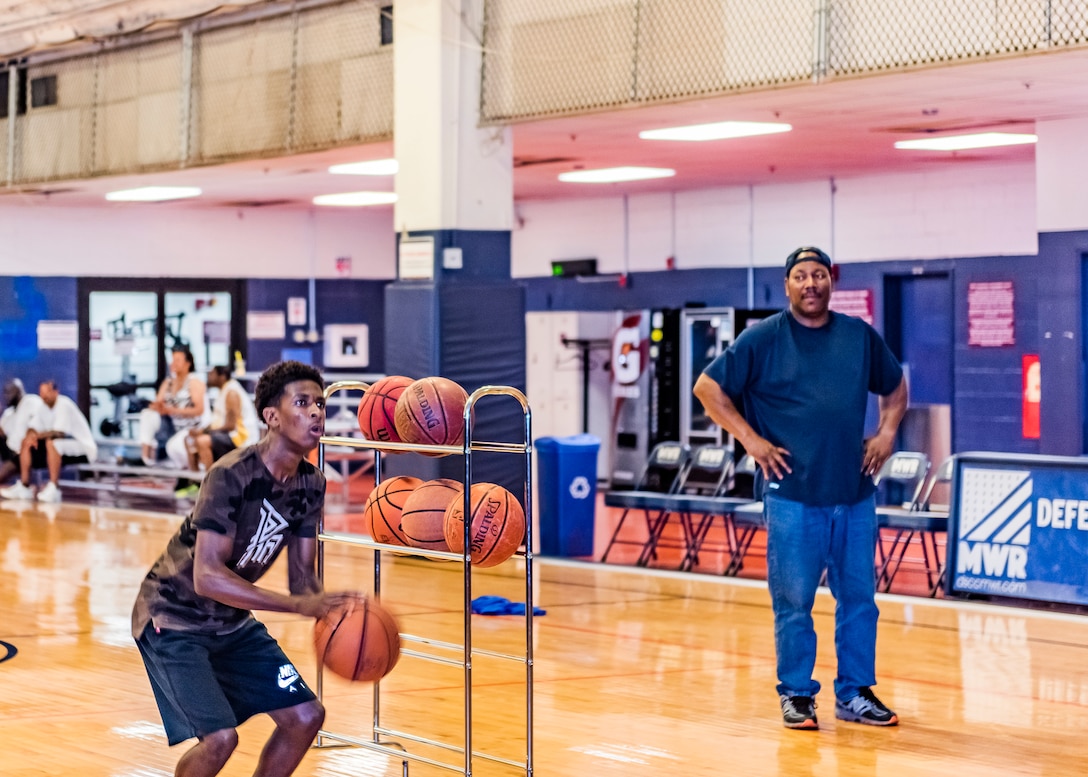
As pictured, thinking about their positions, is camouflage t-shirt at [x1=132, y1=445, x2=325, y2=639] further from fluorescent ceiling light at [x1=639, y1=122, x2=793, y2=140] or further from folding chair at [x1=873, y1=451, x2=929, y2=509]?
fluorescent ceiling light at [x1=639, y1=122, x2=793, y2=140]

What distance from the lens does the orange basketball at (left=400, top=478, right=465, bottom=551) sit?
5.41 m

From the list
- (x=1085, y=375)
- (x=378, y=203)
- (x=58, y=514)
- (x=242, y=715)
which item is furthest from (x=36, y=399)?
(x=242, y=715)

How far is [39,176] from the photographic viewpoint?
55.2 ft

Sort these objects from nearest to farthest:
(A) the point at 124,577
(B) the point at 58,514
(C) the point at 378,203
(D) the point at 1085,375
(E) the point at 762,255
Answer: (A) the point at 124,577
(D) the point at 1085,375
(B) the point at 58,514
(E) the point at 762,255
(C) the point at 378,203

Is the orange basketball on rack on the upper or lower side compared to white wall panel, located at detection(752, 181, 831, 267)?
lower

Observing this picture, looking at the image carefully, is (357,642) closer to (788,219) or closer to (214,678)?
(214,678)

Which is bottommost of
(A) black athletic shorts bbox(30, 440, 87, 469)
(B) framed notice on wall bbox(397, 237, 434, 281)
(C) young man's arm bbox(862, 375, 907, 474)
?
(A) black athletic shorts bbox(30, 440, 87, 469)

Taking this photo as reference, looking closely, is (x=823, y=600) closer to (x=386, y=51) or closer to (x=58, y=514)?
(x=386, y=51)

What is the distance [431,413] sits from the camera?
5527mm

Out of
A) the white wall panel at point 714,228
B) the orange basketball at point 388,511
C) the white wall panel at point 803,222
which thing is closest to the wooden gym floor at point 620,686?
the orange basketball at point 388,511

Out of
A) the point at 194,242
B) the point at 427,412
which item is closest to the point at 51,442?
the point at 194,242

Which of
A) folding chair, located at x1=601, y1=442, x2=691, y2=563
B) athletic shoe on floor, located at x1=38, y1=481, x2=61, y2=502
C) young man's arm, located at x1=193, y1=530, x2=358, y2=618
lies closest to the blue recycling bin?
folding chair, located at x1=601, y1=442, x2=691, y2=563

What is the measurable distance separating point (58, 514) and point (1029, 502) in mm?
9705

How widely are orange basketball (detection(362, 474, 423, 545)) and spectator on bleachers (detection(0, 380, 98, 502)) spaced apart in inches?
470
